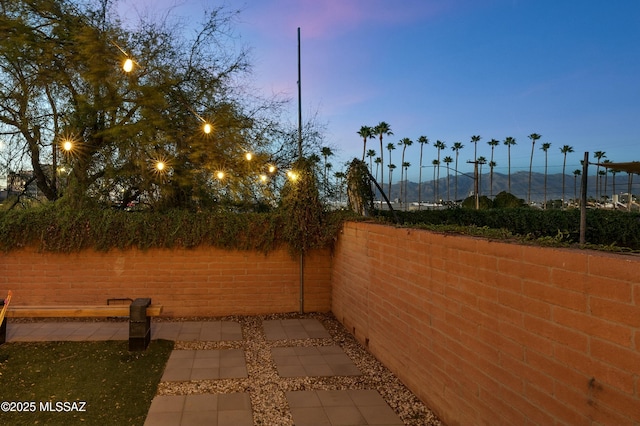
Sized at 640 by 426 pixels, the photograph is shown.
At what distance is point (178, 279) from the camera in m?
7.94

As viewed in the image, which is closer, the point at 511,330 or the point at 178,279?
the point at 511,330

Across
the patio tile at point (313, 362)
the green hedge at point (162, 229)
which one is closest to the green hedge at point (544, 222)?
the green hedge at point (162, 229)

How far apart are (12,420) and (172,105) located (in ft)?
21.9

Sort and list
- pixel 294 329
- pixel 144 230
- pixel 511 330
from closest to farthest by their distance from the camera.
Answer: pixel 511 330, pixel 294 329, pixel 144 230

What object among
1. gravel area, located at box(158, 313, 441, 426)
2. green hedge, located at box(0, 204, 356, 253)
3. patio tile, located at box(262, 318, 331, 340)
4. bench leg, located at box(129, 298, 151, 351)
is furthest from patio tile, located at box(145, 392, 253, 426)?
green hedge, located at box(0, 204, 356, 253)

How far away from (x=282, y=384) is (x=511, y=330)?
9.14 ft

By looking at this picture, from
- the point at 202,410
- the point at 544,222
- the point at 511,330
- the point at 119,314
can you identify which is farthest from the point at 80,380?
the point at 544,222

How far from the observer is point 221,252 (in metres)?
8.08

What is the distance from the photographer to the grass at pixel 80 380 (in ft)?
12.5

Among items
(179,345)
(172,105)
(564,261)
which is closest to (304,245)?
(179,345)

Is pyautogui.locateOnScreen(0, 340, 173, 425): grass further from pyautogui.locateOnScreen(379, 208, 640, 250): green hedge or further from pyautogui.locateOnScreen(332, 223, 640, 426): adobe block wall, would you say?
pyautogui.locateOnScreen(379, 208, 640, 250): green hedge

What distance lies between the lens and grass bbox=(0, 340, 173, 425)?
12.5ft

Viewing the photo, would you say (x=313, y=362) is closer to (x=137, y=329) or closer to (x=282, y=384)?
(x=282, y=384)

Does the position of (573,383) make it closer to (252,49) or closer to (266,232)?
(266,232)
